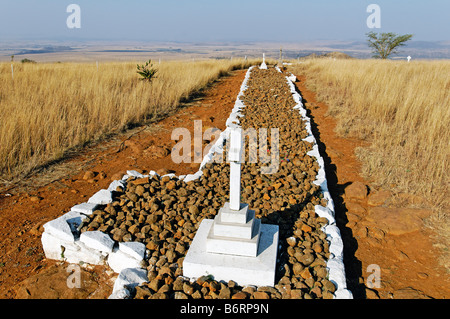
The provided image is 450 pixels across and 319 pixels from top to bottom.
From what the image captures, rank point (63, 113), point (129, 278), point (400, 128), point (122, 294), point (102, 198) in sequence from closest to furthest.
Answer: point (122, 294) → point (129, 278) → point (102, 198) → point (400, 128) → point (63, 113)

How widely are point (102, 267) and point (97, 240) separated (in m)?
0.23

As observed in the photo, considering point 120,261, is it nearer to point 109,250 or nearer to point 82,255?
point 109,250

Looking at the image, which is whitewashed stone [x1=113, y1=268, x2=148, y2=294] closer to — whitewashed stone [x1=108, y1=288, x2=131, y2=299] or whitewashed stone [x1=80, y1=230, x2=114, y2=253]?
whitewashed stone [x1=108, y1=288, x2=131, y2=299]

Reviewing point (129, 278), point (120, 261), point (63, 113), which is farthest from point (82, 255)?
point (63, 113)

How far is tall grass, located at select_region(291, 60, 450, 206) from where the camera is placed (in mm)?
4039

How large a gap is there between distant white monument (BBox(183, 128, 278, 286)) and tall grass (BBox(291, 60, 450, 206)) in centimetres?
228

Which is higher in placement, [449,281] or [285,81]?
[285,81]

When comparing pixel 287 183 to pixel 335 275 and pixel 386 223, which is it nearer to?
pixel 386 223

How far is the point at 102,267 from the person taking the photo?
274 centimetres

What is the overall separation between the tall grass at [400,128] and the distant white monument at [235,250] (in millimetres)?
2276

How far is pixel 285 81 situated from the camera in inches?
443
